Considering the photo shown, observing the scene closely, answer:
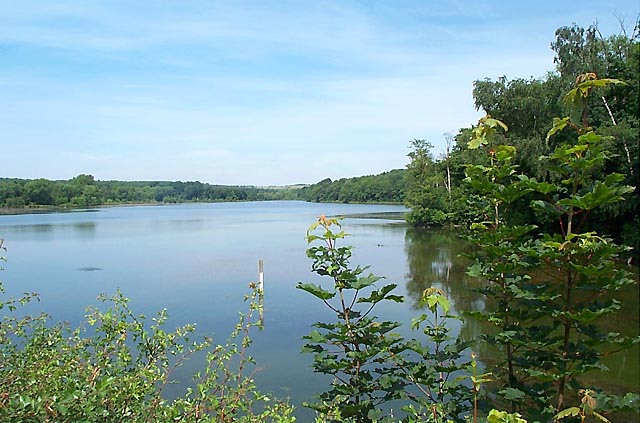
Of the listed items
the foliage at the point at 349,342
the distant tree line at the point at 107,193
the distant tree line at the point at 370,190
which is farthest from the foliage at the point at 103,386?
the distant tree line at the point at 107,193

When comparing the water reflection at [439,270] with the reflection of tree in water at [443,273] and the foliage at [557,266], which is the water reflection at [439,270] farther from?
the foliage at [557,266]

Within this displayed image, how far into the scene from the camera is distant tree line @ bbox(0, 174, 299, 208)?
70.1 m

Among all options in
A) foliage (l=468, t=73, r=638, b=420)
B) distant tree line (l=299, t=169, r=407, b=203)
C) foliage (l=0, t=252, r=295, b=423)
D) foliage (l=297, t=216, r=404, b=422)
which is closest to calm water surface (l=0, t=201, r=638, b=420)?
foliage (l=297, t=216, r=404, b=422)

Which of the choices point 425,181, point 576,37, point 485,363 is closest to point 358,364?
point 485,363

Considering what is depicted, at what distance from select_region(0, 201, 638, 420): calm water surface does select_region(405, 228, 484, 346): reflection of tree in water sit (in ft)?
0.11

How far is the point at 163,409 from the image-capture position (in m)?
2.20

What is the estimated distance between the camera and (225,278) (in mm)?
15266

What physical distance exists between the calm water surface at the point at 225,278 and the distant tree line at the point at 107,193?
4719cm

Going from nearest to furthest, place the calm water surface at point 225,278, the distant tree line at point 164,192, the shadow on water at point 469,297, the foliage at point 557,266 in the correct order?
the foliage at point 557,266
the shadow on water at point 469,297
the calm water surface at point 225,278
the distant tree line at point 164,192

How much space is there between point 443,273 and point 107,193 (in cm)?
8636

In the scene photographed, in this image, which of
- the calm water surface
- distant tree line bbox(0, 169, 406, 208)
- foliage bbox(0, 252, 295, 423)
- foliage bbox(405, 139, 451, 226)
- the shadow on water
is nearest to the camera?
foliage bbox(0, 252, 295, 423)

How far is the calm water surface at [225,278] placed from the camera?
8.84 m

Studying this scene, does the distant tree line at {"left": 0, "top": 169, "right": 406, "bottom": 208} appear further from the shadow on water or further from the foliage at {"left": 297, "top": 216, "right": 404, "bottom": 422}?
the foliage at {"left": 297, "top": 216, "right": 404, "bottom": 422}

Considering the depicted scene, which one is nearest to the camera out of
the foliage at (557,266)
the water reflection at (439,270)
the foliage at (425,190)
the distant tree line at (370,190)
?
the foliage at (557,266)
